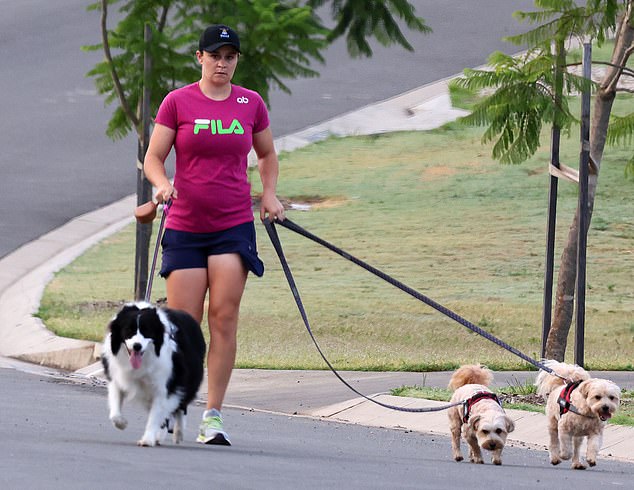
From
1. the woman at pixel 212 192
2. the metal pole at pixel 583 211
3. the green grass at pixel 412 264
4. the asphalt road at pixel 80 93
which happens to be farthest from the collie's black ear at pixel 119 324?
the asphalt road at pixel 80 93

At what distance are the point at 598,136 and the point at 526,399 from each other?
120 inches

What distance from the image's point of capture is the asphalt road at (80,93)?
2495 centimetres

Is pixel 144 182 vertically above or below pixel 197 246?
above

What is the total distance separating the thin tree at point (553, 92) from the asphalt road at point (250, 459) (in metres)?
3.47

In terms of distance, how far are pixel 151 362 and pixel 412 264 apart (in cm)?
1367

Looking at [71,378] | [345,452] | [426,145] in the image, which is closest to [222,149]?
→ [345,452]

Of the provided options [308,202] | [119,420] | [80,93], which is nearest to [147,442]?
[119,420]

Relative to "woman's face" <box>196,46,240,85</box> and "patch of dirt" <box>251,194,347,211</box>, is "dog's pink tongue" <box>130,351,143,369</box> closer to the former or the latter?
"woman's face" <box>196,46,240,85</box>

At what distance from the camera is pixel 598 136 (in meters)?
14.1

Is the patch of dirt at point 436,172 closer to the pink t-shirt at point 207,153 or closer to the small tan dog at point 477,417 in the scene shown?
the small tan dog at point 477,417

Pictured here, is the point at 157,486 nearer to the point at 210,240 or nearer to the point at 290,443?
the point at 210,240

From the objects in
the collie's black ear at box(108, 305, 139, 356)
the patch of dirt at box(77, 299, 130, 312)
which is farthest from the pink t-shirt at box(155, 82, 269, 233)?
the patch of dirt at box(77, 299, 130, 312)

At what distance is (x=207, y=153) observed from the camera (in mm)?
8367

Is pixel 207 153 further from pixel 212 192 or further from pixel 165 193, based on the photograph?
pixel 165 193
